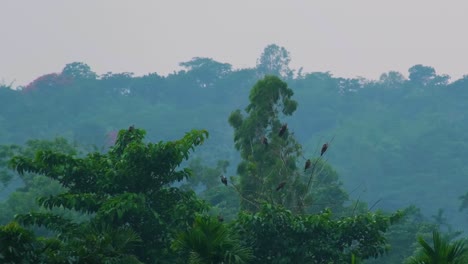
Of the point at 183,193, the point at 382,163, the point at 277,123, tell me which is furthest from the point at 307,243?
Result: the point at 382,163

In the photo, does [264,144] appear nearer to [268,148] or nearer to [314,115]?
[268,148]

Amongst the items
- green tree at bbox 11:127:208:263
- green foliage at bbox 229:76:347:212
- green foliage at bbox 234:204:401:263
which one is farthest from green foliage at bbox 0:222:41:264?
green foliage at bbox 229:76:347:212

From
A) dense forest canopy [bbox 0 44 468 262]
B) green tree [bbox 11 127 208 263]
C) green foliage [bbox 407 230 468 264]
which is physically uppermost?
dense forest canopy [bbox 0 44 468 262]

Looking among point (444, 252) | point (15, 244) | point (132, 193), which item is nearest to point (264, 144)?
point (132, 193)

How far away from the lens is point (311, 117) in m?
79.0

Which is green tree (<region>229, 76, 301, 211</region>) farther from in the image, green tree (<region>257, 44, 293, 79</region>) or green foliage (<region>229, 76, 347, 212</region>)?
green tree (<region>257, 44, 293, 79</region>)

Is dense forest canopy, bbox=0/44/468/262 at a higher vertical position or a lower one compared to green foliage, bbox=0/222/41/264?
higher

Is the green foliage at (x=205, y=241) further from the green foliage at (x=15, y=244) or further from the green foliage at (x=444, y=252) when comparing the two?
the green foliage at (x=444, y=252)

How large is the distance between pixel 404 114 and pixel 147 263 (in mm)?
64223

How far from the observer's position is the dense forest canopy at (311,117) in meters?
66.1

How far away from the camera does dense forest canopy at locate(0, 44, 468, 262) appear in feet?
217

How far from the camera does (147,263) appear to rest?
15.5m

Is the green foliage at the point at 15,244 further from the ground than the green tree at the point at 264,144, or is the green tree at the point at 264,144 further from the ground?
the green tree at the point at 264,144

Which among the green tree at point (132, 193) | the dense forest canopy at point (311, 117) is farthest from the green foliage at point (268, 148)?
the dense forest canopy at point (311, 117)
